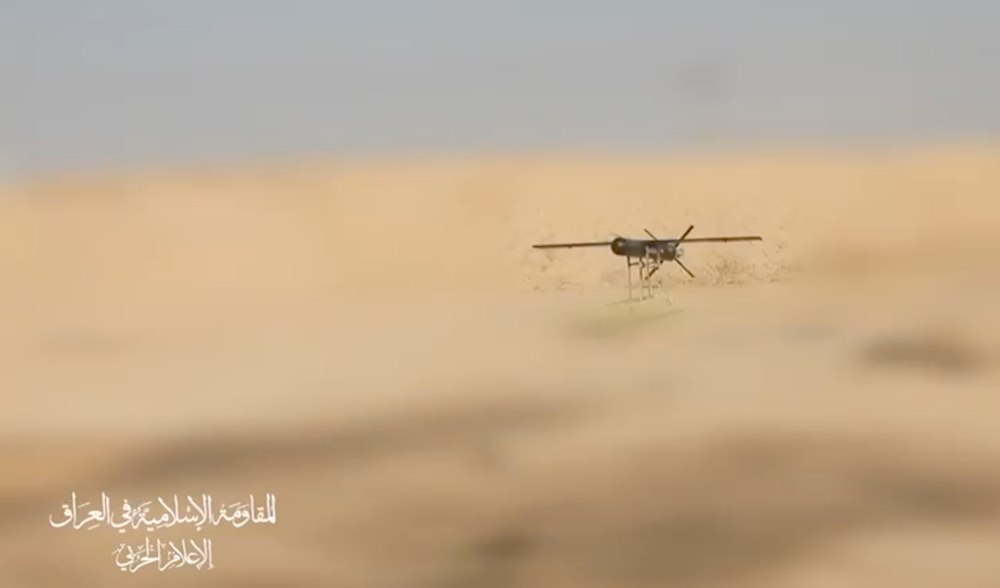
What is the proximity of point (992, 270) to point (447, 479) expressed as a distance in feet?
65.7

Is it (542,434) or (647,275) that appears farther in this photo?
(647,275)

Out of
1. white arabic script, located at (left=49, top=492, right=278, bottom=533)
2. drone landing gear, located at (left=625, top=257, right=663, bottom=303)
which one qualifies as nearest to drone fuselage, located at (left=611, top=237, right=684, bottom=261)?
drone landing gear, located at (left=625, top=257, right=663, bottom=303)

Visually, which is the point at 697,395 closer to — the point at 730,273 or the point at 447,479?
the point at 447,479

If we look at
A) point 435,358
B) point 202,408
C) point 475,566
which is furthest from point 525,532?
point 435,358

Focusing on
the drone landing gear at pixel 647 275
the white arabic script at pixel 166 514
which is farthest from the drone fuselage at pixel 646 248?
the white arabic script at pixel 166 514

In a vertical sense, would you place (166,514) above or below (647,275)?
below

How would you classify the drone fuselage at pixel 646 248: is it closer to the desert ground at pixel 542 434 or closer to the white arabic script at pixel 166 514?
the desert ground at pixel 542 434

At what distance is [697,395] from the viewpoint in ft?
50.8

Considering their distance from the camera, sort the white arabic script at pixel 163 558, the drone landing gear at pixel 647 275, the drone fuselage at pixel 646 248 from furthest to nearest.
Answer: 1. the drone landing gear at pixel 647 275
2. the drone fuselage at pixel 646 248
3. the white arabic script at pixel 163 558

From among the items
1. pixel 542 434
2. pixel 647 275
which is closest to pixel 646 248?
pixel 647 275

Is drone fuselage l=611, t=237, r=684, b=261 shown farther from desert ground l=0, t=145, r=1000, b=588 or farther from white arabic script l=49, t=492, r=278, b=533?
white arabic script l=49, t=492, r=278, b=533

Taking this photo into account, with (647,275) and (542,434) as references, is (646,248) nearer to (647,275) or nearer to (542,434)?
(647,275)

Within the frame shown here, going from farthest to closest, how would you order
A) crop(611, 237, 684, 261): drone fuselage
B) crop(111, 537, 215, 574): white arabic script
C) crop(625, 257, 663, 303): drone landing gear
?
crop(625, 257, 663, 303): drone landing gear < crop(611, 237, 684, 261): drone fuselage < crop(111, 537, 215, 574): white arabic script

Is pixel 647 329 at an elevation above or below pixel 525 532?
above
